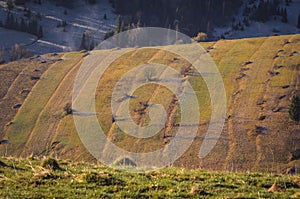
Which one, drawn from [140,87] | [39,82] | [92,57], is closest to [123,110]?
[140,87]

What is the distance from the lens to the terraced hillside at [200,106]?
→ 60.5 meters

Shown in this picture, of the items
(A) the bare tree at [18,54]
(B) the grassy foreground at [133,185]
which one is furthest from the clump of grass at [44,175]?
(A) the bare tree at [18,54]

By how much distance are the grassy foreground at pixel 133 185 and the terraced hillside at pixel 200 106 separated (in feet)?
107

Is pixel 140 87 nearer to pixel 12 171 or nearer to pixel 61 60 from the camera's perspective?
pixel 61 60

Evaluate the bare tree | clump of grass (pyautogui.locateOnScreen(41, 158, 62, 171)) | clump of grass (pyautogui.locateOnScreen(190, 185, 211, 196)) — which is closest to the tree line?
the bare tree

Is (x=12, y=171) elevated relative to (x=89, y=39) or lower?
elevated

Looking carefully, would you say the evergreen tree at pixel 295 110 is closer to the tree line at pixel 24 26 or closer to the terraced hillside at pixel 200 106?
the terraced hillside at pixel 200 106

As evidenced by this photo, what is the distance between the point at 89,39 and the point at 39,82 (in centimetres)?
7413

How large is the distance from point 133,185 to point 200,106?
59737 mm

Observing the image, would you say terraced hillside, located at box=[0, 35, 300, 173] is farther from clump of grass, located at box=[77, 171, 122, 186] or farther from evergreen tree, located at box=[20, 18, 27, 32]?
evergreen tree, located at box=[20, 18, 27, 32]

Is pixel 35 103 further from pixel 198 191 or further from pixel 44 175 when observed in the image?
pixel 198 191

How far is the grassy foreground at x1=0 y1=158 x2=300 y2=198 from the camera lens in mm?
14938

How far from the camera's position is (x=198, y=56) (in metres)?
102

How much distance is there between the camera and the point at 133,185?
16.2m
